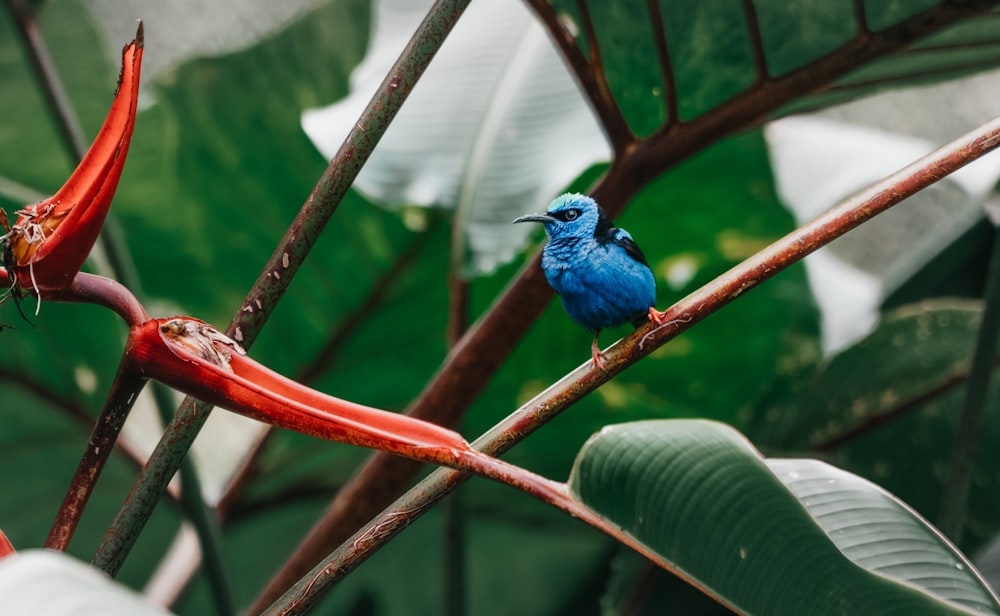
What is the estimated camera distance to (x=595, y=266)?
2.18 ft

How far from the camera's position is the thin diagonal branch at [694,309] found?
436mm

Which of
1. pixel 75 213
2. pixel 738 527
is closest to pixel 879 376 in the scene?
pixel 738 527

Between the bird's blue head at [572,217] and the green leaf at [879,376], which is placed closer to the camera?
the bird's blue head at [572,217]

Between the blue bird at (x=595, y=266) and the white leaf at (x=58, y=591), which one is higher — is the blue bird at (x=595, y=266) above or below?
above

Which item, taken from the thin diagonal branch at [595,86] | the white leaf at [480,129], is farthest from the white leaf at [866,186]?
the thin diagonal branch at [595,86]

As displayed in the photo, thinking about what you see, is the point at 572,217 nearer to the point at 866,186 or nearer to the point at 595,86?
the point at 595,86

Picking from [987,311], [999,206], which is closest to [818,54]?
[987,311]

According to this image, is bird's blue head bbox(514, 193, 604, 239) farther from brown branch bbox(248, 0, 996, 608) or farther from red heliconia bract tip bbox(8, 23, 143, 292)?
red heliconia bract tip bbox(8, 23, 143, 292)

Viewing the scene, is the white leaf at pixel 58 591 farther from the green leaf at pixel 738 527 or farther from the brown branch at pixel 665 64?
the brown branch at pixel 665 64

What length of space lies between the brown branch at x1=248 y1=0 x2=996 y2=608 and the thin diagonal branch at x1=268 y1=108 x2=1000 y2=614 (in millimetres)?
330

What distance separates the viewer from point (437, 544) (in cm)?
134

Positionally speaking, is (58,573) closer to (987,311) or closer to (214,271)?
(987,311)

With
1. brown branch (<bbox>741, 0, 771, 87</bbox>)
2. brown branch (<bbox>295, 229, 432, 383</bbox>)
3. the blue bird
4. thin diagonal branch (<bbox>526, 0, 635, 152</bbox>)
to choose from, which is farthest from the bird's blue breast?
brown branch (<bbox>295, 229, 432, 383</bbox>)

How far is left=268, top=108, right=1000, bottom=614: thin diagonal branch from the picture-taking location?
17.2 inches
